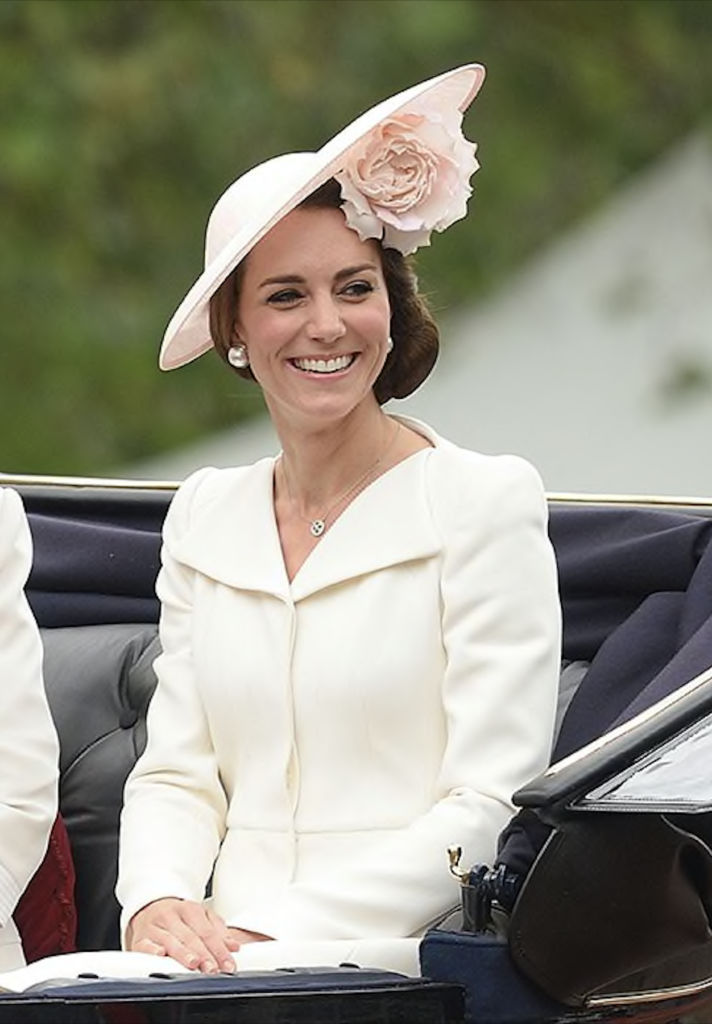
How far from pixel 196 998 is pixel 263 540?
2.75 feet

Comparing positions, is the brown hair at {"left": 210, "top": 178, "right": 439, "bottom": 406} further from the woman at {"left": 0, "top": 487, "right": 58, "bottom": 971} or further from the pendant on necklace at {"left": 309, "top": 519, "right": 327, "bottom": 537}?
the woman at {"left": 0, "top": 487, "right": 58, "bottom": 971}

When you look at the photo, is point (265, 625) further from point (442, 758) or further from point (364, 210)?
point (364, 210)

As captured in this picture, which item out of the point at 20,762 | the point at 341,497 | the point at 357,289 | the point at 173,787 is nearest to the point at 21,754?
the point at 20,762

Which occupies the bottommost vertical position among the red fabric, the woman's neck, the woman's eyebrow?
the red fabric

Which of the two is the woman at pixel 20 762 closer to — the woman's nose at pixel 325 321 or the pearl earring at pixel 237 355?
the pearl earring at pixel 237 355

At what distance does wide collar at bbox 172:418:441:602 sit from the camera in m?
3.76

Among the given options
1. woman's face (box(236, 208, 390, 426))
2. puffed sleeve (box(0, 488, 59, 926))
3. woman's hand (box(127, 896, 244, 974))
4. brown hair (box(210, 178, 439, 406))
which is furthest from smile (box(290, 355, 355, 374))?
woman's hand (box(127, 896, 244, 974))

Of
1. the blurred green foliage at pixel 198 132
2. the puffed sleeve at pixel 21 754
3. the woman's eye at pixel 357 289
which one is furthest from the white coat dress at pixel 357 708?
the blurred green foliage at pixel 198 132

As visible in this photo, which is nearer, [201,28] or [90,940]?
[90,940]

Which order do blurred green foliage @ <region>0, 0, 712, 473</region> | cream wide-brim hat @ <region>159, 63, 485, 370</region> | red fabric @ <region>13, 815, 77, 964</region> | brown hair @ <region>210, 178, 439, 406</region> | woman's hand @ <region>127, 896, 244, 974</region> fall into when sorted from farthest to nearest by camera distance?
1. blurred green foliage @ <region>0, 0, 712, 473</region>
2. red fabric @ <region>13, 815, 77, 964</region>
3. brown hair @ <region>210, 178, 439, 406</region>
4. cream wide-brim hat @ <region>159, 63, 485, 370</region>
5. woman's hand @ <region>127, 896, 244, 974</region>

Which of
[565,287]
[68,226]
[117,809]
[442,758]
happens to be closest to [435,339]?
[442,758]

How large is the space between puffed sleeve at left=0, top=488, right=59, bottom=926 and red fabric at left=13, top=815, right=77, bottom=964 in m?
0.12

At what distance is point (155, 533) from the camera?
14.9ft

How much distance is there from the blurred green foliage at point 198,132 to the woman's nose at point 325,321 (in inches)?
216
